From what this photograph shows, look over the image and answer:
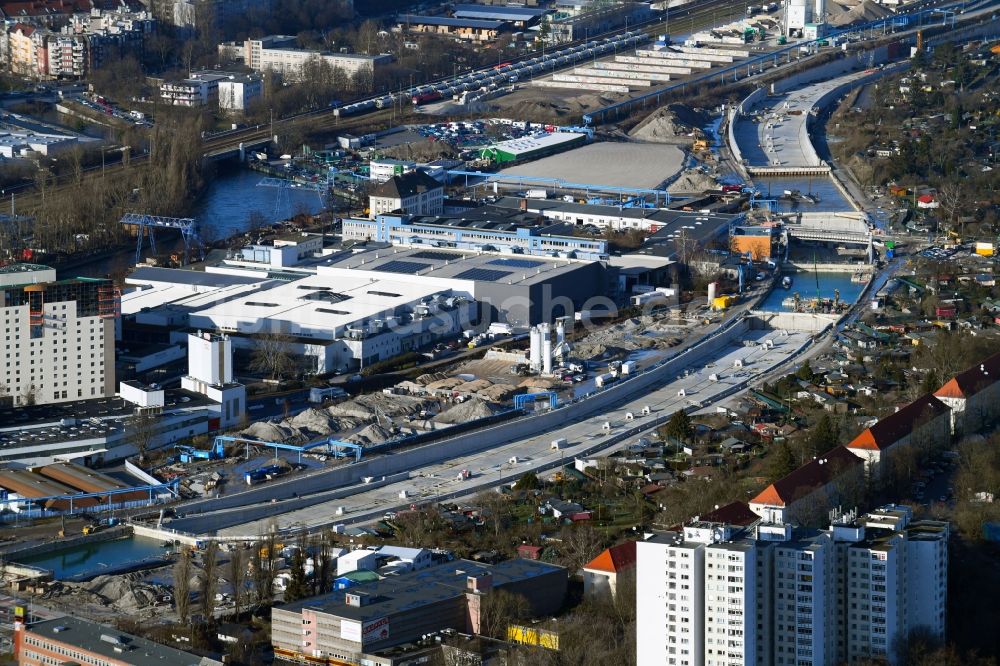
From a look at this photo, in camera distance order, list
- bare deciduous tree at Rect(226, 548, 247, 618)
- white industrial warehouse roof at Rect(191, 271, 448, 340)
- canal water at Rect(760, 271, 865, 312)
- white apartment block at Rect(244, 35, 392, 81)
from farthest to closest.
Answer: white apartment block at Rect(244, 35, 392, 81) < canal water at Rect(760, 271, 865, 312) < white industrial warehouse roof at Rect(191, 271, 448, 340) < bare deciduous tree at Rect(226, 548, 247, 618)

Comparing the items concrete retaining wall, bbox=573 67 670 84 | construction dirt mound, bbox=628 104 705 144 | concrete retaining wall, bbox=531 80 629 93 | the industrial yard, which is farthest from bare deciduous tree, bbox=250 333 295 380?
concrete retaining wall, bbox=573 67 670 84

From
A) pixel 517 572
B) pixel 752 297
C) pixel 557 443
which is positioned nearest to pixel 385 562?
pixel 517 572

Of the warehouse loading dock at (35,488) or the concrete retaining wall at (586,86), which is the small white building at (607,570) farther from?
the concrete retaining wall at (586,86)

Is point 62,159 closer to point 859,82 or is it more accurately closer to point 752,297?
point 752,297

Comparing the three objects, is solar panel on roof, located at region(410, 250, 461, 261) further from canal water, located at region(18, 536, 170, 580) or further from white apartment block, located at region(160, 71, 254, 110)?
white apartment block, located at region(160, 71, 254, 110)

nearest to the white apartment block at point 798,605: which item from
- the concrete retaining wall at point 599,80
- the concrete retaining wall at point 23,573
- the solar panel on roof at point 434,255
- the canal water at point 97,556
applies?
the canal water at point 97,556

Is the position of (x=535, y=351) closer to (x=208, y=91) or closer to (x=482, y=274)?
(x=482, y=274)
